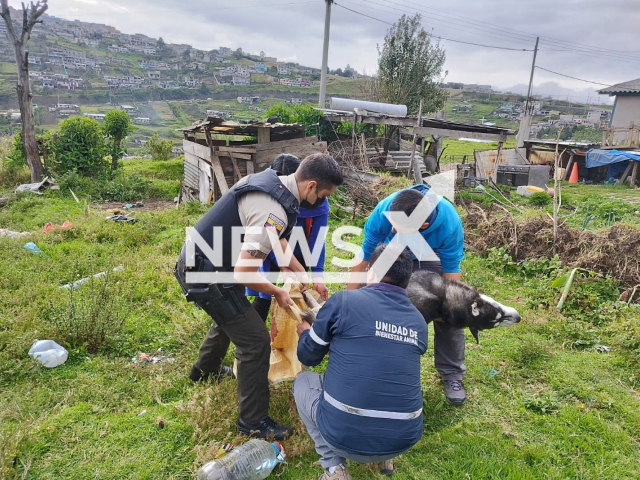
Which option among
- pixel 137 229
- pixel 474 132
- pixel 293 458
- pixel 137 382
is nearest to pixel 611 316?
pixel 293 458

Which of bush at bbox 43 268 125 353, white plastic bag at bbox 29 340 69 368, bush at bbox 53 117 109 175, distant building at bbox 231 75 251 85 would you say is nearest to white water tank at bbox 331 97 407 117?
bush at bbox 53 117 109 175

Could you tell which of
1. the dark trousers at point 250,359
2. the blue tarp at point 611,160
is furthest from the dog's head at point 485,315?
the blue tarp at point 611,160

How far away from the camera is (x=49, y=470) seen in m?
2.20

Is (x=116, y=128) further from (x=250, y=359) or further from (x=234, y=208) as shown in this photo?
(x=250, y=359)

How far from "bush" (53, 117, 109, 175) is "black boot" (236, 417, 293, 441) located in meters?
10.4

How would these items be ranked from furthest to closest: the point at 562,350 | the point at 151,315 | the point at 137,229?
the point at 137,229 < the point at 151,315 < the point at 562,350

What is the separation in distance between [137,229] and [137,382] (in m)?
4.20

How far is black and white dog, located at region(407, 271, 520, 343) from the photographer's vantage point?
2914 mm

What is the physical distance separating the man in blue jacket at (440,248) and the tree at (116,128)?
35.2 feet

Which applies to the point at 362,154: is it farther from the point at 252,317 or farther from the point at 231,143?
the point at 252,317

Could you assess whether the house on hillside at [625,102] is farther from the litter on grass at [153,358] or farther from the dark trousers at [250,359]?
the litter on grass at [153,358]

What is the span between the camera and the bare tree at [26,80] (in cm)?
1005

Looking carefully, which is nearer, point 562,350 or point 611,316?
point 562,350

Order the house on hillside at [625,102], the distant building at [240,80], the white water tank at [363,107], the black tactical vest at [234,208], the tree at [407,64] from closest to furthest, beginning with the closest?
the black tactical vest at [234,208]
the white water tank at [363,107]
the tree at [407,64]
the house on hillside at [625,102]
the distant building at [240,80]
